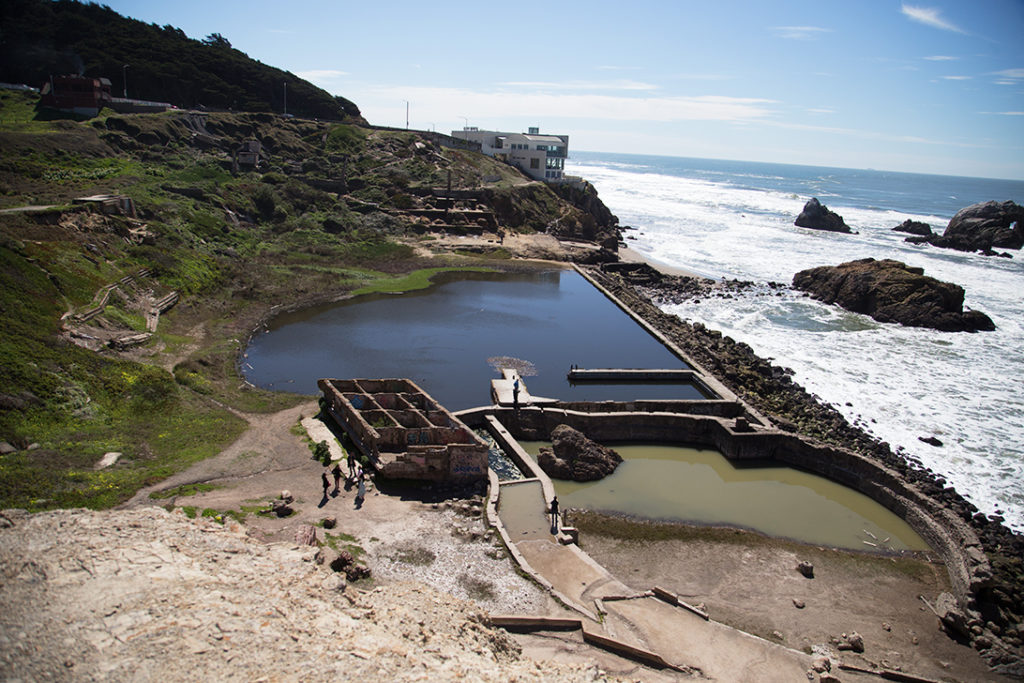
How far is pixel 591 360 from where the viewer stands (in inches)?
1516

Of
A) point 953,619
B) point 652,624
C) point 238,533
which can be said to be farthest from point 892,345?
point 238,533

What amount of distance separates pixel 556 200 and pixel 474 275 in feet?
105

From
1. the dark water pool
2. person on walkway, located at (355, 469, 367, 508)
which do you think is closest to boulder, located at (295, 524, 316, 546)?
person on walkway, located at (355, 469, 367, 508)

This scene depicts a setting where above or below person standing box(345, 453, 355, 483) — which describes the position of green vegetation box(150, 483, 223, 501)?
above

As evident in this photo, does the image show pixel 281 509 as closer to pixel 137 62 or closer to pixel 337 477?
pixel 337 477

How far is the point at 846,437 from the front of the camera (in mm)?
30422

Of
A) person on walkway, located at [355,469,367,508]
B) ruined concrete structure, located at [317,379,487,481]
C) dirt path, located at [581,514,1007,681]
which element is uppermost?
ruined concrete structure, located at [317,379,487,481]

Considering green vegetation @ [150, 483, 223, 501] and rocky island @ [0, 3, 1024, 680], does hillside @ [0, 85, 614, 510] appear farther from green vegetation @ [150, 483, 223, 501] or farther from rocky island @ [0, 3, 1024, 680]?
green vegetation @ [150, 483, 223, 501]

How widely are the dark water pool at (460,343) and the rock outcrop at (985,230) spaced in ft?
213

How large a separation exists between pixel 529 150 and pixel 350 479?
85.1 meters

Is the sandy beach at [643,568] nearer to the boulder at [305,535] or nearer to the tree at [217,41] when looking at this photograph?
the boulder at [305,535]

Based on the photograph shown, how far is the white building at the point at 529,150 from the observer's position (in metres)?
96.9

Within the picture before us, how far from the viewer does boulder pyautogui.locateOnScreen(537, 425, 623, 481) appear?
82.6 ft

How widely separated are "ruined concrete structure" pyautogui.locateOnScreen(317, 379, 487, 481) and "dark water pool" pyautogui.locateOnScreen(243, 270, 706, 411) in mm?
4534
